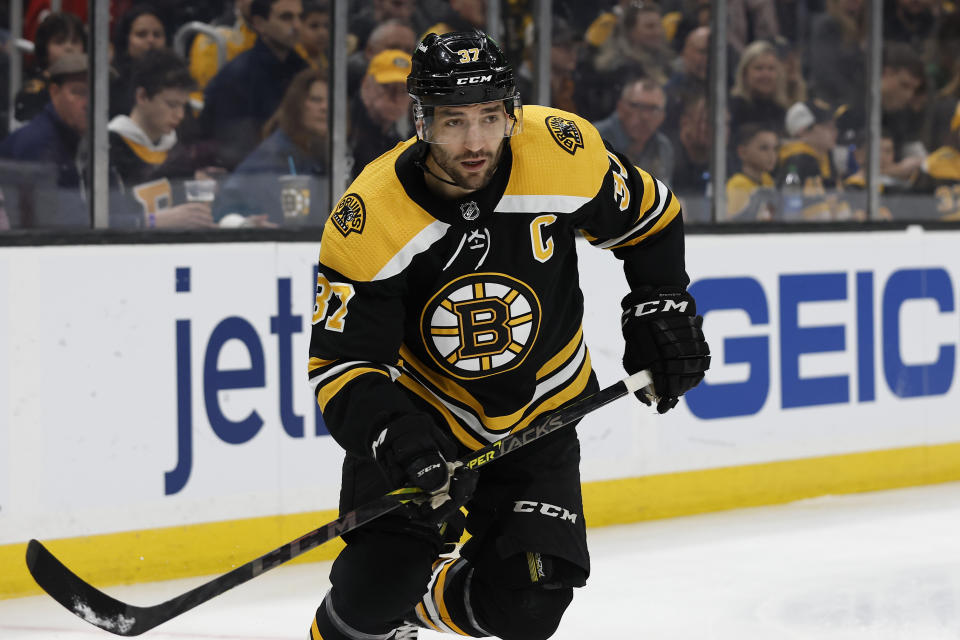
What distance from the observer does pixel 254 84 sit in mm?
3898

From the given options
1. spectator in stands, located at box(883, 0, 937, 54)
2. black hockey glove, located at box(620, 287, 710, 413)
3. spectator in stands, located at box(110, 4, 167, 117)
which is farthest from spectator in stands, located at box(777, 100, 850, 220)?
black hockey glove, located at box(620, 287, 710, 413)

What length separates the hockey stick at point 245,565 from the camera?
85.8 inches

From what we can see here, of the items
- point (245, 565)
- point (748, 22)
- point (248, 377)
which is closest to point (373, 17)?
point (248, 377)

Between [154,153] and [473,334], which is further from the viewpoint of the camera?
[154,153]

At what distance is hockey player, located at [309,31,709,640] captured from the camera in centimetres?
214

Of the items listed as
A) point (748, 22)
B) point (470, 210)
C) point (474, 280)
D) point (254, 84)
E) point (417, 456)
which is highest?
point (748, 22)

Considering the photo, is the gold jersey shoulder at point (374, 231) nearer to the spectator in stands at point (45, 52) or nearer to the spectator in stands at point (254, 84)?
the spectator in stands at point (45, 52)

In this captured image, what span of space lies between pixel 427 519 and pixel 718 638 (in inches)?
42.9

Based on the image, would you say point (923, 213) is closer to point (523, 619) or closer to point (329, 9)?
point (329, 9)

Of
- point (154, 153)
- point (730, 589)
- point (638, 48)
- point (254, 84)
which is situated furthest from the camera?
point (638, 48)

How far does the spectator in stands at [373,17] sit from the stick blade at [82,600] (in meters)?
2.09

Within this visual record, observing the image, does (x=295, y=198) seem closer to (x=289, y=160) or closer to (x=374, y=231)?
(x=289, y=160)

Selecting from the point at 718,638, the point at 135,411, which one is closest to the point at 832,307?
the point at 718,638

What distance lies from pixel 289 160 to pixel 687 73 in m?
1.40
